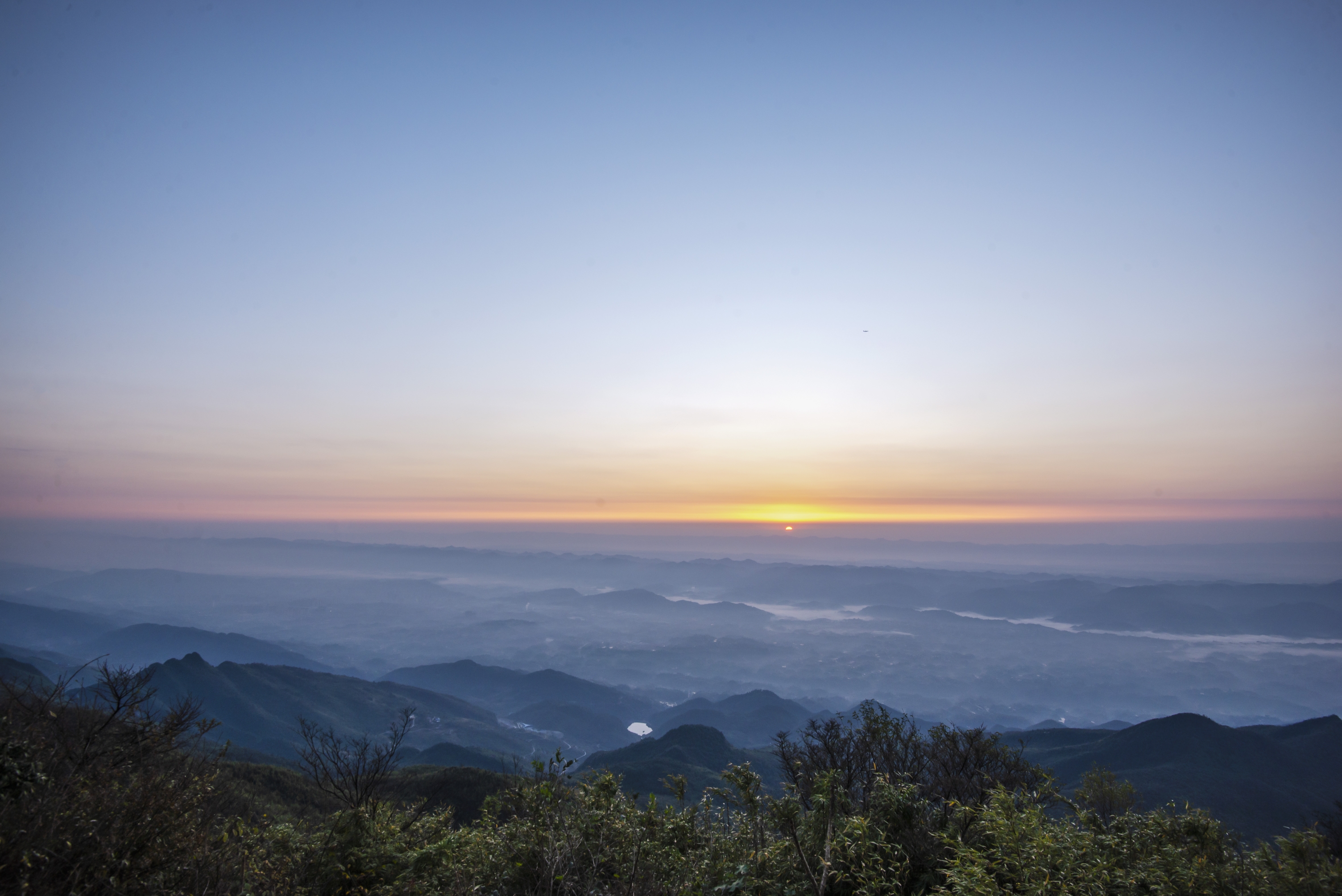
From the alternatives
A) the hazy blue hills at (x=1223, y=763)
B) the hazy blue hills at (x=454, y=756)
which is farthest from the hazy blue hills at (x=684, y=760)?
the hazy blue hills at (x=1223, y=763)

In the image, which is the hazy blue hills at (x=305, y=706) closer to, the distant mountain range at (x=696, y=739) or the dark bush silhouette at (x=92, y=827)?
the distant mountain range at (x=696, y=739)

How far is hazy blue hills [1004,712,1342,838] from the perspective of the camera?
67938 millimetres

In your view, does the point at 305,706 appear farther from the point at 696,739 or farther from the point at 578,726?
the point at 696,739

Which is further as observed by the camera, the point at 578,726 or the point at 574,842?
the point at 578,726

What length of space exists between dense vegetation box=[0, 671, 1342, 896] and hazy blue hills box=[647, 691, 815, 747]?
167301mm

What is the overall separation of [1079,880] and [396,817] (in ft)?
42.7

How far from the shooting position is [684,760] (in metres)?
97.9

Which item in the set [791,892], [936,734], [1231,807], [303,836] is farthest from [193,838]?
[1231,807]

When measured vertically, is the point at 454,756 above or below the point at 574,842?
below

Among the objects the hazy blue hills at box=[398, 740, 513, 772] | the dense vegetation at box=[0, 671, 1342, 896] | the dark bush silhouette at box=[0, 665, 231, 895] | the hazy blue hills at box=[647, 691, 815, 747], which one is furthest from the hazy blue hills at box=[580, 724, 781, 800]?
the dark bush silhouette at box=[0, 665, 231, 895]

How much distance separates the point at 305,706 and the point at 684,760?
115 metres

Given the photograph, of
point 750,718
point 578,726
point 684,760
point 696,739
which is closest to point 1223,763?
point 684,760

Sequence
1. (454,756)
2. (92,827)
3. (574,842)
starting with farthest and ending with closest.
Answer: (454,756)
(574,842)
(92,827)

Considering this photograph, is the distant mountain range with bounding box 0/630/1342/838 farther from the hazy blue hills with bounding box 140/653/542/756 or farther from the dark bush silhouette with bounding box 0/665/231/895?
the dark bush silhouette with bounding box 0/665/231/895
